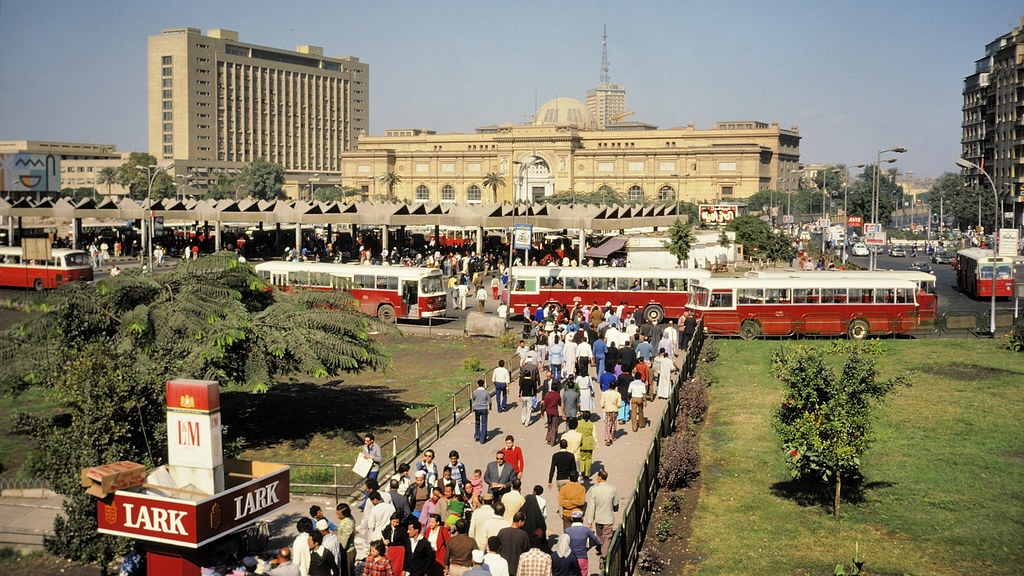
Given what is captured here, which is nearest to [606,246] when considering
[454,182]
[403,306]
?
[403,306]

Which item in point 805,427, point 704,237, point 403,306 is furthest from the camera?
point 704,237

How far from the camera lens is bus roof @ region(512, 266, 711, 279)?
119 ft

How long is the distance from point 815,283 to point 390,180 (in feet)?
399

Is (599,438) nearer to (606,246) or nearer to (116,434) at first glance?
(116,434)

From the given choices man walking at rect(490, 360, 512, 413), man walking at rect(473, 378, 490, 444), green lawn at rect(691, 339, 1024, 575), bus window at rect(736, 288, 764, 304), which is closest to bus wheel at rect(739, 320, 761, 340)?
bus window at rect(736, 288, 764, 304)

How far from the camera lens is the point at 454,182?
15562 centimetres

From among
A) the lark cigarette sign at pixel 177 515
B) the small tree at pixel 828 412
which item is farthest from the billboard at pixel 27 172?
the small tree at pixel 828 412

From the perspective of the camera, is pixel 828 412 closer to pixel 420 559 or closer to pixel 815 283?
pixel 420 559

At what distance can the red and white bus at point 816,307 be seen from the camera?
32.6 meters

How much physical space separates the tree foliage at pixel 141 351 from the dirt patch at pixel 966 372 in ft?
48.4

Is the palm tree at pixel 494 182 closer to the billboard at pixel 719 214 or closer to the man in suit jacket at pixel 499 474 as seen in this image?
the billboard at pixel 719 214

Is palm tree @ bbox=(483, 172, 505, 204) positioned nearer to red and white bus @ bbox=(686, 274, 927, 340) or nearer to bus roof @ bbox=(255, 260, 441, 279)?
bus roof @ bbox=(255, 260, 441, 279)

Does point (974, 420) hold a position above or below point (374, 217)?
below

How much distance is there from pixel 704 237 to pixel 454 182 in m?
95.1
